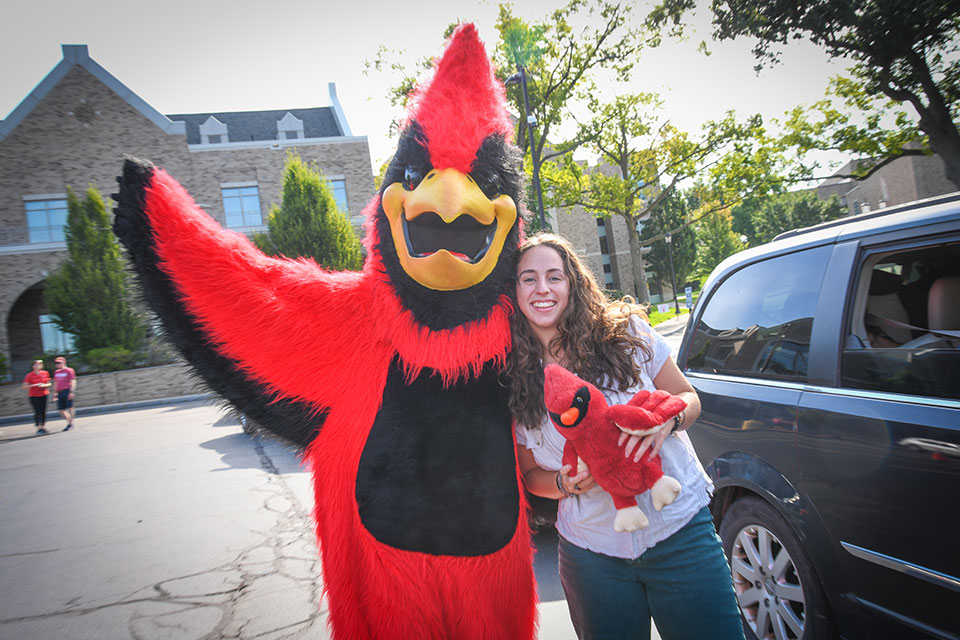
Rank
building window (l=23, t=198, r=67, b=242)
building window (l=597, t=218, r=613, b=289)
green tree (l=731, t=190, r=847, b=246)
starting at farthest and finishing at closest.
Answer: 1. building window (l=597, t=218, r=613, b=289)
2. green tree (l=731, t=190, r=847, b=246)
3. building window (l=23, t=198, r=67, b=242)

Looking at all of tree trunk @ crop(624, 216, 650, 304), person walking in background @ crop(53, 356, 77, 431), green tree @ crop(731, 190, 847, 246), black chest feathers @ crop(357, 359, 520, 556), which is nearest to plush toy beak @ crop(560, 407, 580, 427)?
black chest feathers @ crop(357, 359, 520, 556)

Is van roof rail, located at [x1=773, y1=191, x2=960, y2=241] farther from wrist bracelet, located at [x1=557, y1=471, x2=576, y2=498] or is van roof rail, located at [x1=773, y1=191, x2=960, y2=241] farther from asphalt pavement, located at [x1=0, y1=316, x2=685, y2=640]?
asphalt pavement, located at [x1=0, y1=316, x2=685, y2=640]

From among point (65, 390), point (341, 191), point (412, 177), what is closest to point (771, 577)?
point (412, 177)

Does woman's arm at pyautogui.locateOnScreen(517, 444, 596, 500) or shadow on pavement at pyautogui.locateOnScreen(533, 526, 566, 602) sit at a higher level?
woman's arm at pyautogui.locateOnScreen(517, 444, 596, 500)

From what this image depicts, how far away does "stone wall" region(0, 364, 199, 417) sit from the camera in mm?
18344

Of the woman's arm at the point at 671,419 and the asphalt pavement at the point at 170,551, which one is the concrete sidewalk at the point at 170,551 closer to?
the asphalt pavement at the point at 170,551

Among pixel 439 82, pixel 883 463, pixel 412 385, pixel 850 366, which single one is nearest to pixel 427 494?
pixel 412 385

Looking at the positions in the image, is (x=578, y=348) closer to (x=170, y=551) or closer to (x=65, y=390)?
(x=170, y=551)

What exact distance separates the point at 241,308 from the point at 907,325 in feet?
8.90

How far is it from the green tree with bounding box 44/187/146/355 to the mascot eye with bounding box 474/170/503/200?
Answer: 21.1 metres

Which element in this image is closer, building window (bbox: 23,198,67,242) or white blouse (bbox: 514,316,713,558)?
white blouse (bbox: 514,316,713,558)

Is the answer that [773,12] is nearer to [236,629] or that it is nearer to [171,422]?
[236,629]

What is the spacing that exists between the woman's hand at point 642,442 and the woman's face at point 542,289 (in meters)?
0.49

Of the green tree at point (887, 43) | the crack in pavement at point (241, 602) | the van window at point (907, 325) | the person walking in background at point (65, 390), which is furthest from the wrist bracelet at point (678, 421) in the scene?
the person walking in background at point (65, 390)
